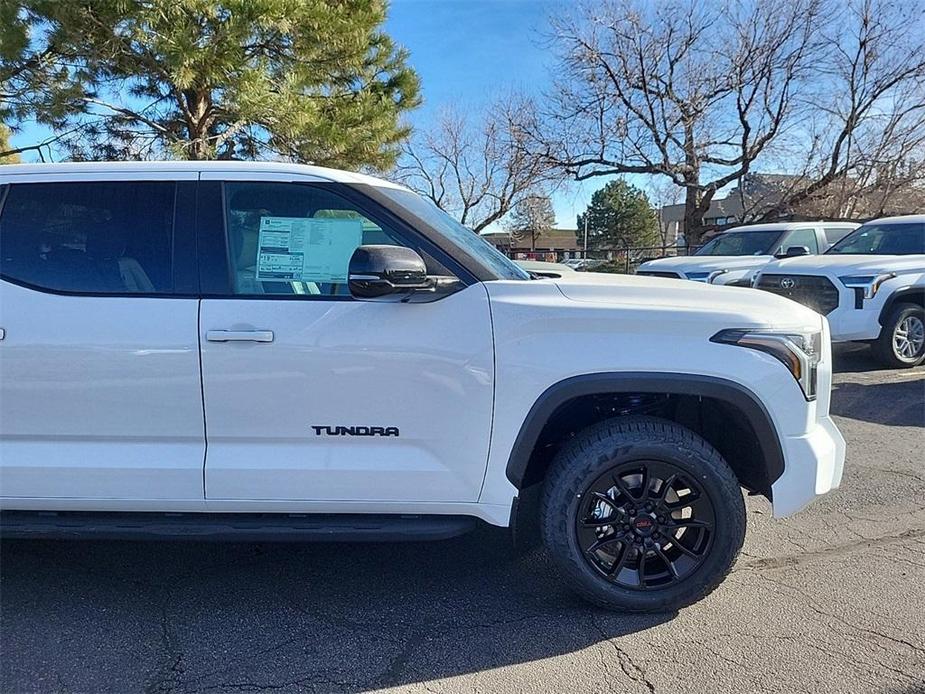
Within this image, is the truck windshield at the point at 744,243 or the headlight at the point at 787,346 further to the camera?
the truck windshield at the point at 744,243

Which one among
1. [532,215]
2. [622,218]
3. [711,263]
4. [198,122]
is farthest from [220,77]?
[622,218]

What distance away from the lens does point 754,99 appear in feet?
64.8

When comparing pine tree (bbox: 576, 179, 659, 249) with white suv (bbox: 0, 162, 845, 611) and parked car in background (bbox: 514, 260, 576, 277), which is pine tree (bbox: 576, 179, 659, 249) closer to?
parked car in background (bbox: 514, 260, 576, 277)

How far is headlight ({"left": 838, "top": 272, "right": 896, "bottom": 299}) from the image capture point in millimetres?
7406

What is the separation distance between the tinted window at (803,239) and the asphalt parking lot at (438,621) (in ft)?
27.1

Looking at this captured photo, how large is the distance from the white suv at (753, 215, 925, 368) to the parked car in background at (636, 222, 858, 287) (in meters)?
1.49

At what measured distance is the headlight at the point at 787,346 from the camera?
8.47 ft

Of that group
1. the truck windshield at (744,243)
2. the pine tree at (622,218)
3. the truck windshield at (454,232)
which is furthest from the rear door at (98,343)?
the pine tree at (622,218)

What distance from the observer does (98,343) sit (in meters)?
2.54

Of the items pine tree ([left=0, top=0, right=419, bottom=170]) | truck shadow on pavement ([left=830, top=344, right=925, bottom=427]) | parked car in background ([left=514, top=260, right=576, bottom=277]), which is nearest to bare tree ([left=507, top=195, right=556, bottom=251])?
→ pine tree ([left=0, top=0, right=419, bottom=170])

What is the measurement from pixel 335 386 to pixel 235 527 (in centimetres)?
74

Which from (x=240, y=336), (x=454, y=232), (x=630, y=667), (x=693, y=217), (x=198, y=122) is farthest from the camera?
(x=693, y=217)

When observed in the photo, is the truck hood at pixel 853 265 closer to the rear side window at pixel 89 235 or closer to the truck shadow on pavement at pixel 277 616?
the truck shadow on pavement at pixel 277 616

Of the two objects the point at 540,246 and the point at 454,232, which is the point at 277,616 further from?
the point at 540,246
